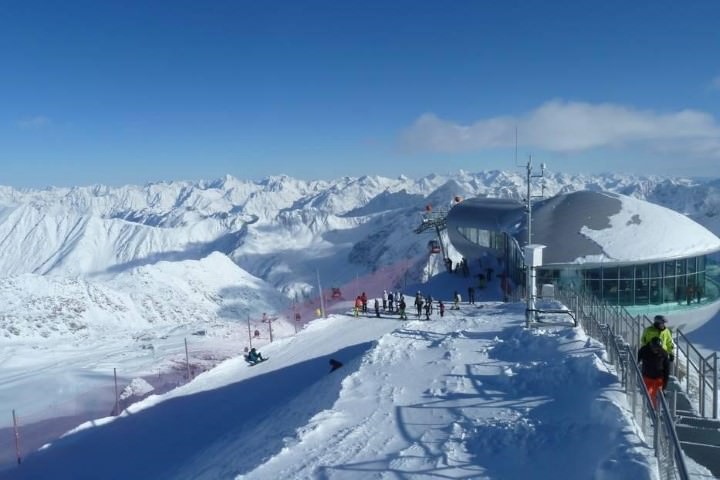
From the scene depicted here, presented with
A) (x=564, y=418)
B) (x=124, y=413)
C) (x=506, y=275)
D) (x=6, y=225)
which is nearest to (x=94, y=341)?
(x=124, y=413)

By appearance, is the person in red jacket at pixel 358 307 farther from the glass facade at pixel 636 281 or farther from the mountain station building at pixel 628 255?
the glass facade at pixel 636 281

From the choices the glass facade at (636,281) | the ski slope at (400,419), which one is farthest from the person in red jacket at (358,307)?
the glass facade at (636,281)

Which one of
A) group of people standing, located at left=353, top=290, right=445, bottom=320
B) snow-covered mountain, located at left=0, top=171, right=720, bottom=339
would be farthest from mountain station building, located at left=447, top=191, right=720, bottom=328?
snow-covered mountain, located at left=0, top=171, right=720, bottom=339

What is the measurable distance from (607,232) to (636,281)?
9.92ft

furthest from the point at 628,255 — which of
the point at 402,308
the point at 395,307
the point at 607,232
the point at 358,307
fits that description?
the point at 358,307

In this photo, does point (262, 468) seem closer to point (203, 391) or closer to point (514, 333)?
point (514, 333)

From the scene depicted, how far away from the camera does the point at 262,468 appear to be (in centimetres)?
911

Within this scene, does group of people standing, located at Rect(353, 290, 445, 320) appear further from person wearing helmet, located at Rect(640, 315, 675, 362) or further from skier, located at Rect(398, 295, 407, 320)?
person wearing helmet, located at Rect(640, 315, 675, 362)

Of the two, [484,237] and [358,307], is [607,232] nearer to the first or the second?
[484,237]

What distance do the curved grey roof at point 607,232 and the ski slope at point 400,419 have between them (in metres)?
7.84

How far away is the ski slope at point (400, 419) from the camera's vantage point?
8.15 meters

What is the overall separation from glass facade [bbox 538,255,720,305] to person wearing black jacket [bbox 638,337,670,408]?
18.0 metres

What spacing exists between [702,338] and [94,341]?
54225 millimetres

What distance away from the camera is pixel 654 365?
8461 mm
